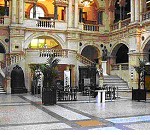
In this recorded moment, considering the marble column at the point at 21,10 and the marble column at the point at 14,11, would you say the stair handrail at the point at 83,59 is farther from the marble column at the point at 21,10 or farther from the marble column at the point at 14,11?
the marble column at the point at 14,11

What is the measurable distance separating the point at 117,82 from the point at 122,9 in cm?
736

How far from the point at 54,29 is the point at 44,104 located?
1251cm

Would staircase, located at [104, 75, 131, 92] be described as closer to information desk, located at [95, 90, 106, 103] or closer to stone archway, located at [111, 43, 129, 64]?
stone archway, located at [111, 43, 129, 64]

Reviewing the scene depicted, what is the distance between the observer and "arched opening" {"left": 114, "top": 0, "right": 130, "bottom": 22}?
80.0 feet

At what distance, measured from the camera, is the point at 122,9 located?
2527 cm

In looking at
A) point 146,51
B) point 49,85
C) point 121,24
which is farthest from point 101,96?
point 121,24

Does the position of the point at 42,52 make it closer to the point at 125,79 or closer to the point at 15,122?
the point at 125,79

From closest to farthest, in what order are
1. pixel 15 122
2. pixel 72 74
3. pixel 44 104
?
pixel 15 122
pixel 44 104
pixel 72 74

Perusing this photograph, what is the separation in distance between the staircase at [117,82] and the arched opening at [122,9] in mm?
5612

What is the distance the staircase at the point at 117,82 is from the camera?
70.4 ft

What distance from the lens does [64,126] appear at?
23.8 feet

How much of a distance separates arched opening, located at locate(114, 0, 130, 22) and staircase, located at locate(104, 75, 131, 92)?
5.61 m

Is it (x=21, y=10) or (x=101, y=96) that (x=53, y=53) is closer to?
(x=21, y=10)
